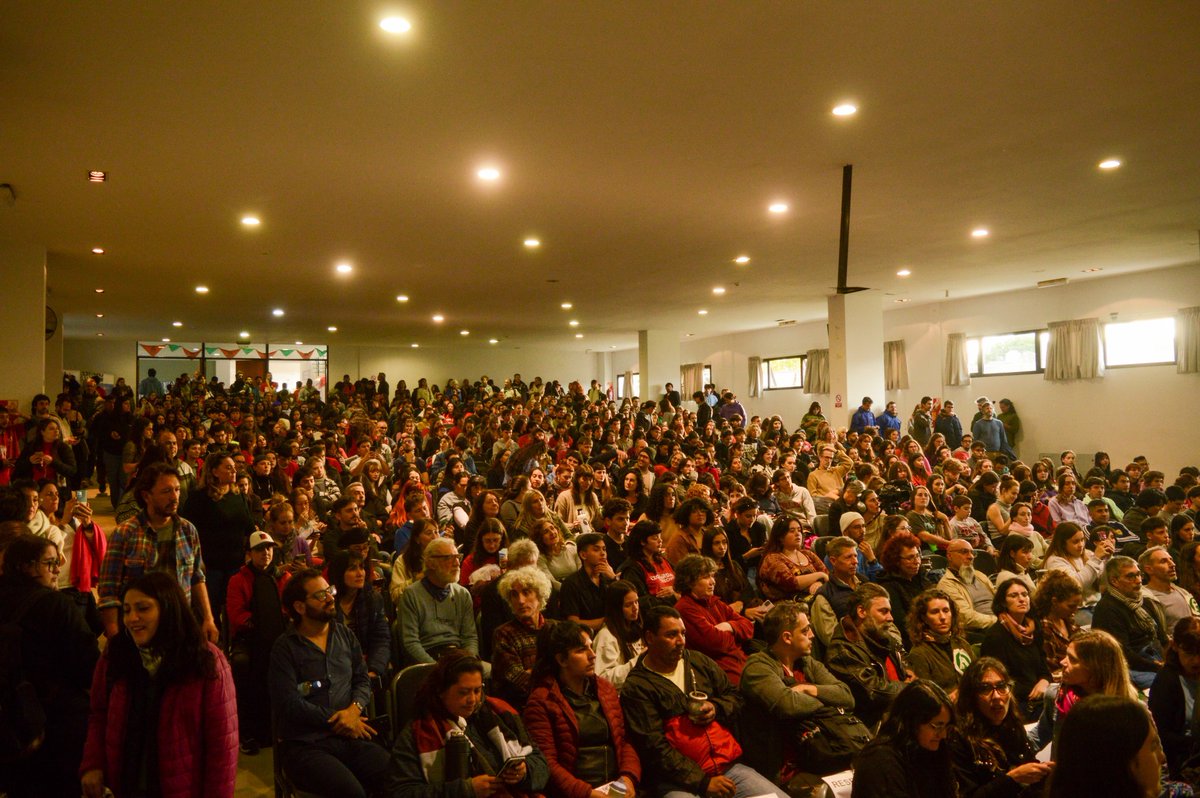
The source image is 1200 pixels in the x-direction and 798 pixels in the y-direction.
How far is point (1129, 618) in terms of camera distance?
14.3 ft

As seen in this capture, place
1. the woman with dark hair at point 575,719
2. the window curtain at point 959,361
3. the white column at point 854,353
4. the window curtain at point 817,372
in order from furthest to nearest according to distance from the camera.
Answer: the window curtain at point 817,372 < the window curtain at point 959,361 < the white column at point 854,353 < the woman with dark hair at point 575,719

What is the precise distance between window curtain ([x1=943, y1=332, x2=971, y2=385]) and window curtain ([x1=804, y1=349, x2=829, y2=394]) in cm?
327

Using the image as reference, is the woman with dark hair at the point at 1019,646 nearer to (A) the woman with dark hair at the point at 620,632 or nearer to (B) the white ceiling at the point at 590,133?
(A) the woman with dark hair at the point at 620,632

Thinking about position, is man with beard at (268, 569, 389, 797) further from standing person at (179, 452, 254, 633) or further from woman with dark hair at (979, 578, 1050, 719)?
woman with dark hair at (979, 578, 1050, 719)

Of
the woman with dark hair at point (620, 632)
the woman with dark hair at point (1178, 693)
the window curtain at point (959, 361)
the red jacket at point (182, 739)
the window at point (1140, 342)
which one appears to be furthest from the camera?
the window curtain at point (959, 361)

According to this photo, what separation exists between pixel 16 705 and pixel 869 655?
3398 mm

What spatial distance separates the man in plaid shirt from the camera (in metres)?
3.33

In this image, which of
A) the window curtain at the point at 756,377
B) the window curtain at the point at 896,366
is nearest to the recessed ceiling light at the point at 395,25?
the window curtain at the point at 896,366

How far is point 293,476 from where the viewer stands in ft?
22.1

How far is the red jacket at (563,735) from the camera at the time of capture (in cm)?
289

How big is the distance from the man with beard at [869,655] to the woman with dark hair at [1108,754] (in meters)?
1.80

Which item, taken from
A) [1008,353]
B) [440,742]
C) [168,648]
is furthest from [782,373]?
[168,648]

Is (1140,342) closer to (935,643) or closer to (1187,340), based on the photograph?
(1187,340)

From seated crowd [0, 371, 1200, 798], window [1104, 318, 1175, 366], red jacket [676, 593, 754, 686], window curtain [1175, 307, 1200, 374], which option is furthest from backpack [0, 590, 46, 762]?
window [1104, 318, 1175, 366]
